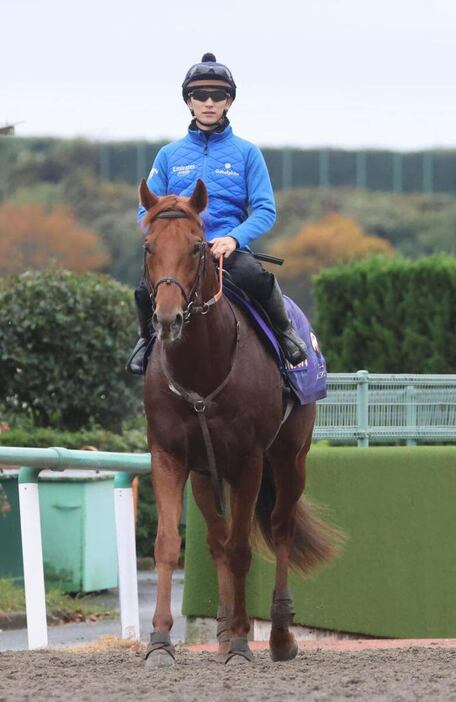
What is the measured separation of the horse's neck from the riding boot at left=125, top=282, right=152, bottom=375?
354 mm

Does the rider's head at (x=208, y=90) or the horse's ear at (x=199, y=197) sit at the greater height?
the rider's head at (x=208, y=90)

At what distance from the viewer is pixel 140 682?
6.39 m

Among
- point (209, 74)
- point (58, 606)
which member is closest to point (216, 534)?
point (209, 74)

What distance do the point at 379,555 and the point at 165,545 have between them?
2.71 metres

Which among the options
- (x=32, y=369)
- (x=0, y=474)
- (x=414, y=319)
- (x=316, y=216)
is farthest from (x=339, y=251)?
(x=0, y=474)

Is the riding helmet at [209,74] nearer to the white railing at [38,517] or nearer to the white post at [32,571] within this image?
the white railing at [38,517]

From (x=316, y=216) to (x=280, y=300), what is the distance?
42.6 metres

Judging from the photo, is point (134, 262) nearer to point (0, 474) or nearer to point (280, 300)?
point (0, 474)

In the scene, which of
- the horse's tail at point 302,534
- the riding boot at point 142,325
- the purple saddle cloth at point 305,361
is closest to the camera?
the riding boot at point 142,325

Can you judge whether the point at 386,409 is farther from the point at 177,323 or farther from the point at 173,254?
the point at 177,323

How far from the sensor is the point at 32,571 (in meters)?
8.14

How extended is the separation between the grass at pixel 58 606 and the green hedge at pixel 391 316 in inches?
332

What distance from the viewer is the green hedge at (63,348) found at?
1644 cm

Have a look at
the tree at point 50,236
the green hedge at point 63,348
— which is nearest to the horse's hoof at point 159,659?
the green hedge at point 63,348
